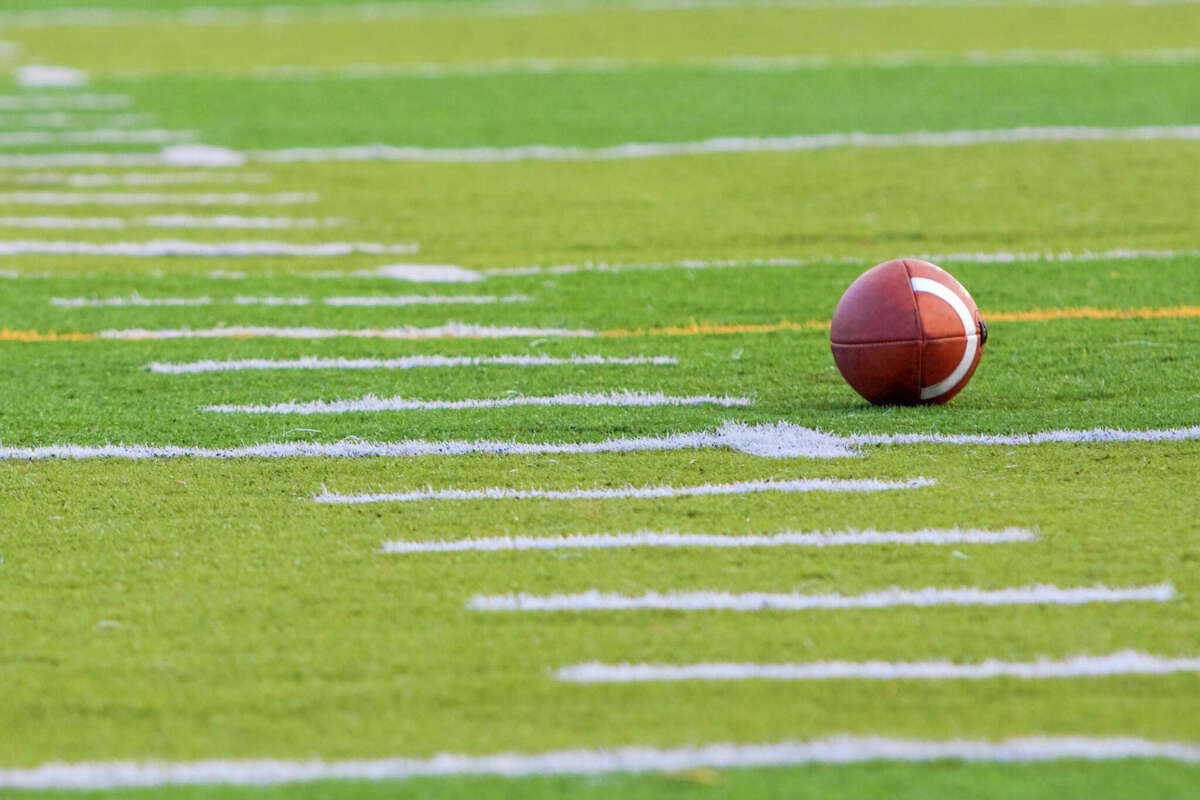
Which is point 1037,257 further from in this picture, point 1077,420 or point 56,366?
point 56,366

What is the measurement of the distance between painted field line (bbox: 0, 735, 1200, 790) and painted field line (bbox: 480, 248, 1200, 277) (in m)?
6.14

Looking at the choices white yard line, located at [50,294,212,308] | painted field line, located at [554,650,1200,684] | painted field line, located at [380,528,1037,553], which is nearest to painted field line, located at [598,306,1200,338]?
white yard line, located at [50,294,212,308]

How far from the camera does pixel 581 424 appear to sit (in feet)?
20.2

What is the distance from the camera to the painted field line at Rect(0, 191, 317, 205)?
1162cm

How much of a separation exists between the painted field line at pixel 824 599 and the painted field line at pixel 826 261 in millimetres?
5206

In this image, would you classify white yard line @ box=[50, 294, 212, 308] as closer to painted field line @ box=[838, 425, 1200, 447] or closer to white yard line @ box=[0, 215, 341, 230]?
white yard line @ box=[0, 215, 341, 230]

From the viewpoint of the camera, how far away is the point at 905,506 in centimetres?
505

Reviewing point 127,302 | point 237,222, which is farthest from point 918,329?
point 237,222

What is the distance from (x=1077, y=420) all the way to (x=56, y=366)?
14.6ft

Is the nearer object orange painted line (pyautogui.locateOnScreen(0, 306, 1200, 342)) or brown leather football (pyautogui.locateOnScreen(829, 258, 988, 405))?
brown leather football (pyautogui.locateOnScreen(829, 258, 988, 405))

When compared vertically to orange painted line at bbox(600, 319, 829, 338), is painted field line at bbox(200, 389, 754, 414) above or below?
below

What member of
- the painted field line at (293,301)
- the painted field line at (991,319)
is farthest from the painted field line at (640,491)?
the painted field line at (293,301)

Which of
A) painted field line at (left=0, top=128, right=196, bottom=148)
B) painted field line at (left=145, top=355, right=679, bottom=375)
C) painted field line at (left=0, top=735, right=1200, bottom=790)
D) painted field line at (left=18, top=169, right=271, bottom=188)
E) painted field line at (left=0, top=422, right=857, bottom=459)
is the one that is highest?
painted field line at (left=0, top=128, right=196, bottom=148)

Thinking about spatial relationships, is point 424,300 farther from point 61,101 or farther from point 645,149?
point 61,101
